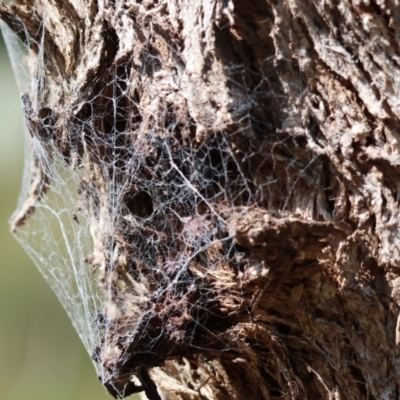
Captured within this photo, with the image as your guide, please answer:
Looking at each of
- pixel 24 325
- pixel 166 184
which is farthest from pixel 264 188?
pixel 24 325

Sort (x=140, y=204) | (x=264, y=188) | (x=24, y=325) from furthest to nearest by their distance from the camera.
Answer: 1. (x=24, y=325)
2. (x=140, y=204)
3. (x=264, y=188)

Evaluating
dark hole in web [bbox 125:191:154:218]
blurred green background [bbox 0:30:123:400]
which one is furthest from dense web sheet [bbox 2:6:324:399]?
blurred green background [bbox 0:30:123:400]

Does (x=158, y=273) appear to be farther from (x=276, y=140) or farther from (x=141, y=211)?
(x=276, y=140)

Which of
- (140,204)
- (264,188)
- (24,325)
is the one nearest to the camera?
(264,188)

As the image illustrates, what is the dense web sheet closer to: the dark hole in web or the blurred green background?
the dark hole in web

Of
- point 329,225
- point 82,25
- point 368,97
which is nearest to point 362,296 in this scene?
point 329,225

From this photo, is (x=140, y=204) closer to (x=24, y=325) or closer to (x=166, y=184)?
(x=166, y=184)

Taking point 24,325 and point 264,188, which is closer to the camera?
point 264,188
